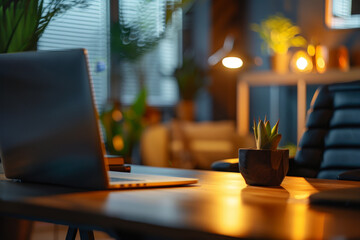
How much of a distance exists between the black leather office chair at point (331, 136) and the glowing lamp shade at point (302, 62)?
2830 millimetres

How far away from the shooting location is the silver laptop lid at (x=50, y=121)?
2.76ft

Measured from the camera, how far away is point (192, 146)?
16.0 feet

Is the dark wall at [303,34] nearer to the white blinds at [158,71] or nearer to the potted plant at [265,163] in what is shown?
the white blinds at [158,71]

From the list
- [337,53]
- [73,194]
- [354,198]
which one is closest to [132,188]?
[73,194]

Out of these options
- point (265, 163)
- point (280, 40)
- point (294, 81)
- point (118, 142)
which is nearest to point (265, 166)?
point (265, 163)

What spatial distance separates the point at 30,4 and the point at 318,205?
1042 mm

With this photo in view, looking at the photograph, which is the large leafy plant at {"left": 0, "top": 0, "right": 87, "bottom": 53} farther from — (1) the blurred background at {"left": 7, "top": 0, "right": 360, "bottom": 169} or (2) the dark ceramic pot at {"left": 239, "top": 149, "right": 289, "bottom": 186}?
(1) the blurred background at {"left": 7, "top": 0, "right": 360, "bottom": 169}

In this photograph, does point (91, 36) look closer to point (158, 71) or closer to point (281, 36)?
point (158, 71)

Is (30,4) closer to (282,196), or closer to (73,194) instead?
(73,194)

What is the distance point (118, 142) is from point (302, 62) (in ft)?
6.36

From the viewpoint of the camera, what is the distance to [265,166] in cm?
103

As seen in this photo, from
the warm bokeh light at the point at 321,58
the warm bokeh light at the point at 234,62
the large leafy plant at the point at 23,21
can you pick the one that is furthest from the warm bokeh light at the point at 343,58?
the large leafy plant at the point at 23,21

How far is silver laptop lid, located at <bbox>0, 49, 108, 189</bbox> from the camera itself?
0.84 meters

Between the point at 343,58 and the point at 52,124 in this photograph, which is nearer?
the point at 52,124
